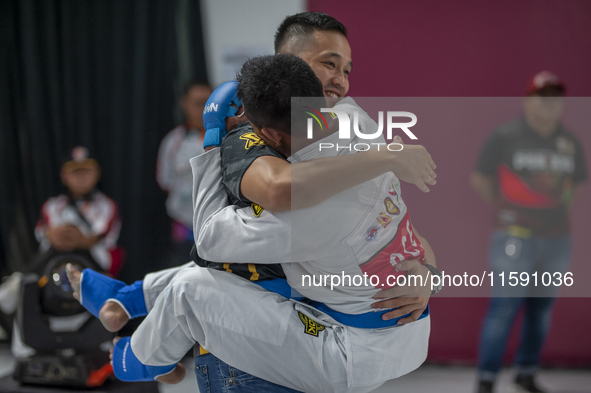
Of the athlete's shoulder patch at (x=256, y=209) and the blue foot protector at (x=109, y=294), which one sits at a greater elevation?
the athlete's shoulder patch at (x=256, y=209)

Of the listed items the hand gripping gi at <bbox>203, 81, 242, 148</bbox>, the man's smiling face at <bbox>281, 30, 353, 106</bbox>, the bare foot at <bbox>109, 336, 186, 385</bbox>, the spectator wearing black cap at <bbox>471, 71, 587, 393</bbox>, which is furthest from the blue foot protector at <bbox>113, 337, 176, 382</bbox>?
the spectator wearing black cap at <bbox>471, 71, 587, 393</bbox>

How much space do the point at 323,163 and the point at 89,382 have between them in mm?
1559

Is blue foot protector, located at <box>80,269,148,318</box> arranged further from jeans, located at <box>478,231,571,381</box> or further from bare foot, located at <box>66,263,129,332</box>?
jeans, located at <box>478,231,571,381</box>

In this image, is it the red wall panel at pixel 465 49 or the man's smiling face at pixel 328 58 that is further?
the red wall panel at pixel 465 49

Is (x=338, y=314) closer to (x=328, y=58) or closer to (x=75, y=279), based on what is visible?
(x=328, y=58)

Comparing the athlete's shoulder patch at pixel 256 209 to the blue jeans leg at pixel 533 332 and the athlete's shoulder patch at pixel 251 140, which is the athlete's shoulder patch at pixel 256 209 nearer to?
the athlete's shoulder patch at pixel 251 140

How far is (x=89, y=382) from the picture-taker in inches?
77.9

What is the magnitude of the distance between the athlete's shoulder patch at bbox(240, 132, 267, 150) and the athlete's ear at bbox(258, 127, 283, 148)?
0.01 meters

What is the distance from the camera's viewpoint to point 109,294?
1.30 meters

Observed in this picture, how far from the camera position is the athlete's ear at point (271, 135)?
98 centimetres

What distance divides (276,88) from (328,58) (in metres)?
0.32

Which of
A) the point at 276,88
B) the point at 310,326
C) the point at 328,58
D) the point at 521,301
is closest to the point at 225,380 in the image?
the point at 310,326

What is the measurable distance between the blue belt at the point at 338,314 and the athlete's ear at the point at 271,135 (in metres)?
0.29

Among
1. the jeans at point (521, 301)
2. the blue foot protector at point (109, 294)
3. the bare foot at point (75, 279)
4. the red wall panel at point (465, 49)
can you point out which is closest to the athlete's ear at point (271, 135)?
the blue foot protector at point (109, 294)
